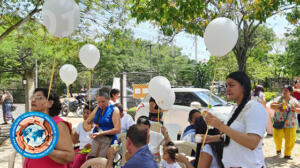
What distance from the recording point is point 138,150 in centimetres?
233

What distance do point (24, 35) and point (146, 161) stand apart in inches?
311

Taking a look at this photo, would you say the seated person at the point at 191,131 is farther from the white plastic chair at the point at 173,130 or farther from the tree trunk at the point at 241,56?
the tree trunk at the point at 241,56

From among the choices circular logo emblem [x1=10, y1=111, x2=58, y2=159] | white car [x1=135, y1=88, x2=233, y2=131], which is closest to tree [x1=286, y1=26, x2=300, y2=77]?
white car [x1=135, y1=88, x2=233, y2=131]

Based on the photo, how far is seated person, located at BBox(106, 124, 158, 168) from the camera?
7.38 ft

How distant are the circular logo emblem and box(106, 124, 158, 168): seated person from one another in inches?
26.7

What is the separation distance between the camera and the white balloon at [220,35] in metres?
2.87

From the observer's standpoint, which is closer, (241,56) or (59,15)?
(59,15)

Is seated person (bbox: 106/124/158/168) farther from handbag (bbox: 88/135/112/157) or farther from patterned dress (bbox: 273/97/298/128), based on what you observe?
patterned dress (bbox: 273/97/298/128)

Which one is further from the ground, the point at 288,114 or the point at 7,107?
the point at 288,114

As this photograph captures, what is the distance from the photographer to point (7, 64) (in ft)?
47.3

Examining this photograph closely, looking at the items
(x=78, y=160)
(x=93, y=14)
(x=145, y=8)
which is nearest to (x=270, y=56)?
(x=93, y=14)

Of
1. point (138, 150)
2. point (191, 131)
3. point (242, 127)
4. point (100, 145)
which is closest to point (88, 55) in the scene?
point (100, 145)

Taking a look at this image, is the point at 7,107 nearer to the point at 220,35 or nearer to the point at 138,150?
the point at 138,150

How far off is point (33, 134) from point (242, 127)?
5.07 feet
